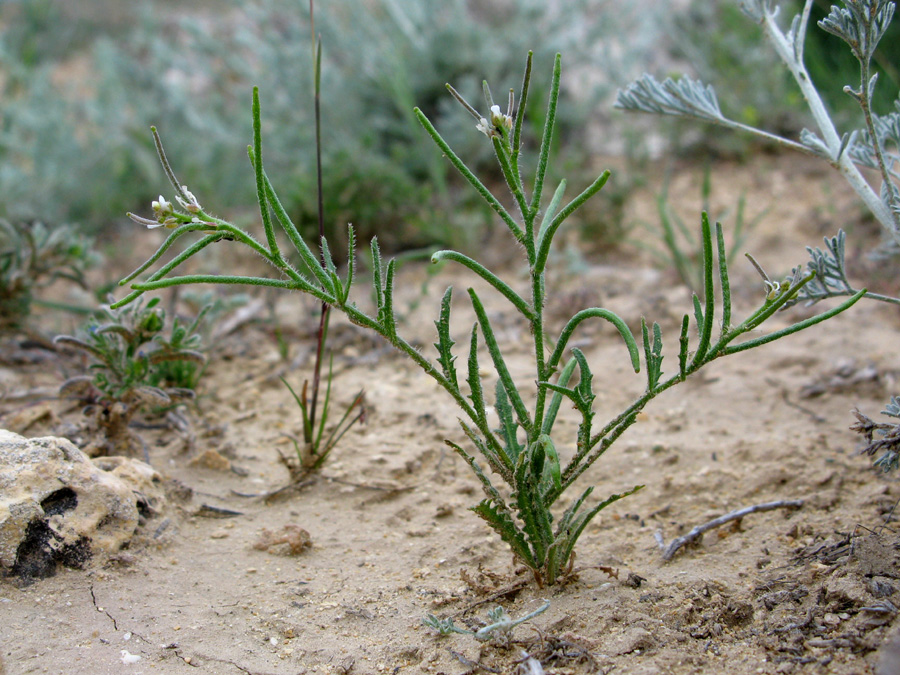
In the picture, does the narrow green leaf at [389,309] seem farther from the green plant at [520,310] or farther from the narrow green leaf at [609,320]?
the narrow green leaf at [609,320]

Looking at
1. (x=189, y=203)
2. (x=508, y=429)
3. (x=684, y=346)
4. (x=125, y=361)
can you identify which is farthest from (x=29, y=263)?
(x=684, y=346)

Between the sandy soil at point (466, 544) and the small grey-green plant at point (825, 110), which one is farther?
the small grey-green plant at point (825, 110)

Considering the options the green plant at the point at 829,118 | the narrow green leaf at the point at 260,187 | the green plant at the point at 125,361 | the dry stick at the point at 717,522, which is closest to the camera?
the narrow green leaf at the point at 260,187

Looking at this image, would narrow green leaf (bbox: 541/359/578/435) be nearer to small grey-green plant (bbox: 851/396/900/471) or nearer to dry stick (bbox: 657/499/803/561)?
dry stick (bbox: 657/499/803/561)

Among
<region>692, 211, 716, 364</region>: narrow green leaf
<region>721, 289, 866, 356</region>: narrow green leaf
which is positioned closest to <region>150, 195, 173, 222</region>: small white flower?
<region>692, 211, 716, 364</region>: narrow green leaf

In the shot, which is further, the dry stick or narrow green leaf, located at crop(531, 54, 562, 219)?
the dry stick

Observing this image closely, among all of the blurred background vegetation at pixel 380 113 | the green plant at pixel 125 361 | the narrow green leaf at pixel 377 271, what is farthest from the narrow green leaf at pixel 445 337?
the blurred background vegetation at pixel 380 113

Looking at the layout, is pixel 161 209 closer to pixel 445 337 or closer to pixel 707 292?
pixel 445 337
